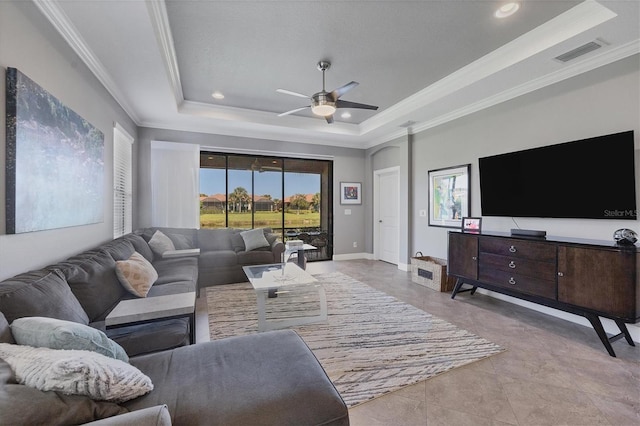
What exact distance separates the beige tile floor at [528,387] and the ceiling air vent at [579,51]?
2.76m

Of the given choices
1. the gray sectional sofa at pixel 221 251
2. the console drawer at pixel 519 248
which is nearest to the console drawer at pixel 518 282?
the console drawer at pixel 519 248

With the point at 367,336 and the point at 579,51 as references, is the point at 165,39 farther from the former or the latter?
the point at 579,51

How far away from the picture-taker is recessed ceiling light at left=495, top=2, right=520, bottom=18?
7.61 feet

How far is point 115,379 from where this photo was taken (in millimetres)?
961

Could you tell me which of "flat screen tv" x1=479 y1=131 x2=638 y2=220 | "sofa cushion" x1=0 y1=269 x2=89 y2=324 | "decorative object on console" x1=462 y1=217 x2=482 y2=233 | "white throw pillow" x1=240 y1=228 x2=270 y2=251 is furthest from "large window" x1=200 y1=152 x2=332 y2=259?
"sofa cushion" x1=0 y1=269 x2=89 y2=324

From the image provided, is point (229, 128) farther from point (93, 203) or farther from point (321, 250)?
point (321, 250)

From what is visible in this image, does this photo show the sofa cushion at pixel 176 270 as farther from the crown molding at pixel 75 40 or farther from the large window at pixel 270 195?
the crown molding at pixel 75 40

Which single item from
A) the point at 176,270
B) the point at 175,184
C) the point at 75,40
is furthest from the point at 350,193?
the point at 75,40

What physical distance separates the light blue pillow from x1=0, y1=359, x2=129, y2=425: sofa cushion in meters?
0.12

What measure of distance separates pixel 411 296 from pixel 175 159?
466 centimetres

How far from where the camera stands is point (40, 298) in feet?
4.49

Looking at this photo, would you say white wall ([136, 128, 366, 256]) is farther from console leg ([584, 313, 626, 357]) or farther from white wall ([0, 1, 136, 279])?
console leg ([584, 313, 626, 357])

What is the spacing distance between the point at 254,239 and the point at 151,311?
3065 mm

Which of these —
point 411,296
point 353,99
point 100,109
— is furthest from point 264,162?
point 411,296
